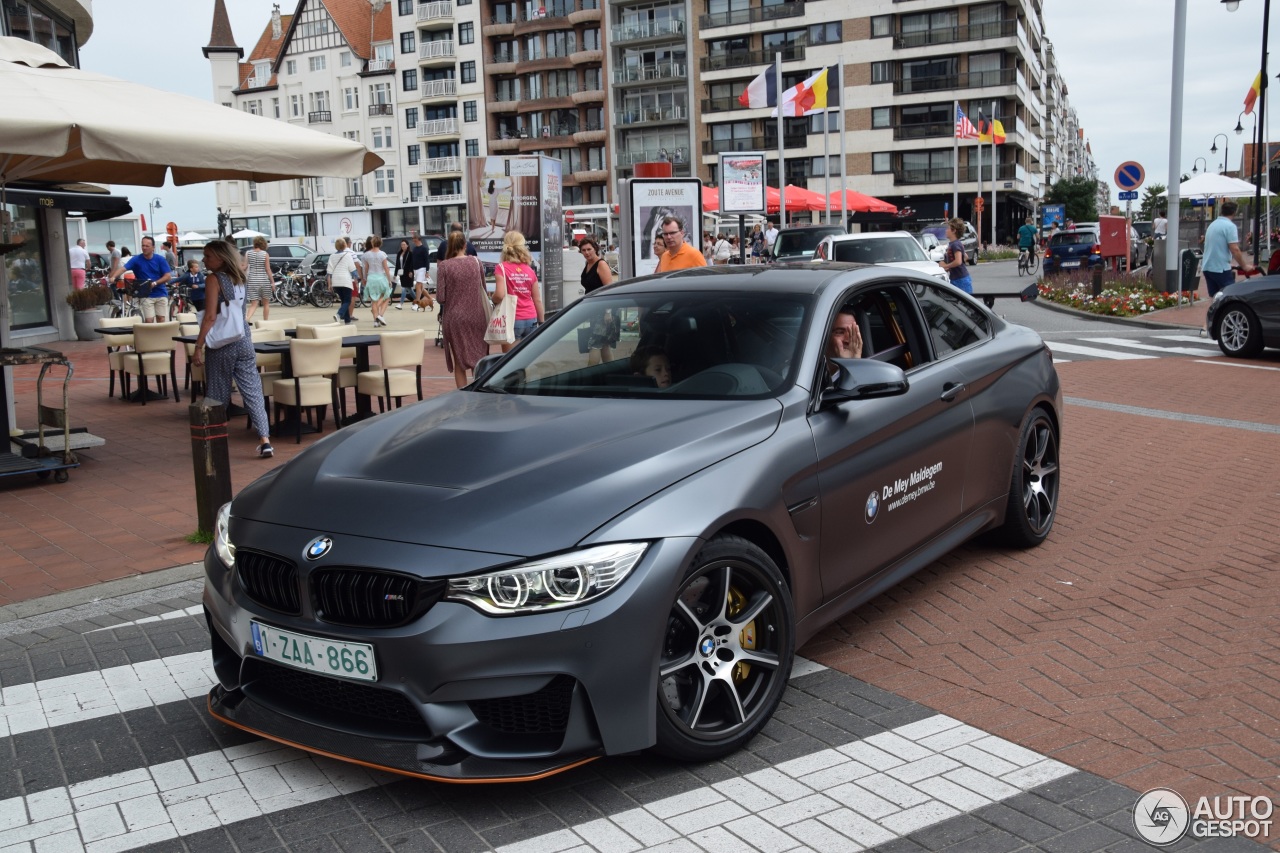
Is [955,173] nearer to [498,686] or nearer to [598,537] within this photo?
[598,537]

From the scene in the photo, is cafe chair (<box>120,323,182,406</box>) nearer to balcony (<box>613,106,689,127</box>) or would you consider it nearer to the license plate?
the license plate

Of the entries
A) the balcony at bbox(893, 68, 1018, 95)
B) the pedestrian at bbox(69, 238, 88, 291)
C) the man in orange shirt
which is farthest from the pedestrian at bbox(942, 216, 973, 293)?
the balcony at bbox(893, 68, 1018, 95)

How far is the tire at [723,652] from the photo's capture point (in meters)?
3.56

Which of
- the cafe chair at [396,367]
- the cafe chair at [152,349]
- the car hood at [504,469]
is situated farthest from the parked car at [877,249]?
the car hood at [504,469]

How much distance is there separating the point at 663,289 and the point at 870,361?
1057 mm

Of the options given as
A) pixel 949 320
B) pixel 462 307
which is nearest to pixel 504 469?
pixel 949 320

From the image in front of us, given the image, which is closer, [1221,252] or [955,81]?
[1221,252]

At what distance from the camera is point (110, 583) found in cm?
627

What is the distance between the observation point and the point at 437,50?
3250 inches

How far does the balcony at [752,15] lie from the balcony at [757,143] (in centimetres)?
752

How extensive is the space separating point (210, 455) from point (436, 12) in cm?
8208

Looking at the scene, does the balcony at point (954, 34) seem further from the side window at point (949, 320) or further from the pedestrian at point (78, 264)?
the side window at point (949, 320)

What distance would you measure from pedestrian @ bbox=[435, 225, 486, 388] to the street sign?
55.5 feet

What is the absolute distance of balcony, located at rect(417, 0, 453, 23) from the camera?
82.2 m
